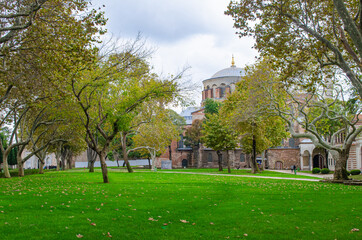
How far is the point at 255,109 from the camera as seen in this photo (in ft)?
78.4

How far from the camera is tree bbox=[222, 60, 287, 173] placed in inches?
955

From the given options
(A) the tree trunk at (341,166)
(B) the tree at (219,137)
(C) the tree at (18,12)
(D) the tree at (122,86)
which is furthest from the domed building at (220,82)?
(C) the tree at (18,12)

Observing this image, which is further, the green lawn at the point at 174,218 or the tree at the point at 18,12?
the tree at the point at 18,12

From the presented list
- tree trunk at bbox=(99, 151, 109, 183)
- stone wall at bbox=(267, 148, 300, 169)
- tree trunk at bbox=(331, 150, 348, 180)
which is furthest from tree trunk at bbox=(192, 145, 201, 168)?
tree trunk at bbox=(99, 151, 109, 183)

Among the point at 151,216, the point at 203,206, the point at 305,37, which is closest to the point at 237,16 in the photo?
the point at 305,37

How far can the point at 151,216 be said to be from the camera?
8.52 meters

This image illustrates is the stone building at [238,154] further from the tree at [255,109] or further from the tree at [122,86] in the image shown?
the tree at [122,86]

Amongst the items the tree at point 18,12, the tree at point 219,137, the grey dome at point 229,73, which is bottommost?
the tree at point 219,137

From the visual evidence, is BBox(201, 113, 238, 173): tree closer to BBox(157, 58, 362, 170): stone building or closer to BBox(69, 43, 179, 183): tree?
BBox(157, 58, 362, 170): stone building

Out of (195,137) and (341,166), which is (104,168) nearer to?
(341,166)

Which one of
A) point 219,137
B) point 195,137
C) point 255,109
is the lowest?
point 219,137

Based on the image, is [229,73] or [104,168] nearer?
[104,168]

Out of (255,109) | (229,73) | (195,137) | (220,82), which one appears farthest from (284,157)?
(255,109)

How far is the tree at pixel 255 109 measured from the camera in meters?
24.3
